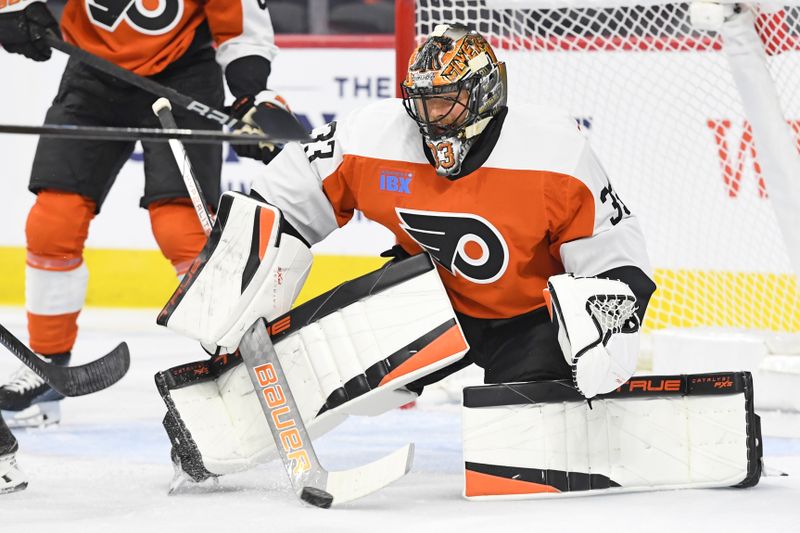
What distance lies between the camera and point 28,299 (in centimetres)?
301

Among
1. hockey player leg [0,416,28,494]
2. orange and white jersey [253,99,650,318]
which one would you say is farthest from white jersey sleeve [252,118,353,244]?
hockey player leg [0,416,28,494]

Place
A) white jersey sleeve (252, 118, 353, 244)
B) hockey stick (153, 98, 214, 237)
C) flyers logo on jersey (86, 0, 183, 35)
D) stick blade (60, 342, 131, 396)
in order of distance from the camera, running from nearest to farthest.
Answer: white jersey sleeve (252, 118, 353, 244)
stick blade (60, 342, 131, 396)
hockey stick (153, 98, 214, 237)
flyers logo on jersey (86, 0, 183, 35)

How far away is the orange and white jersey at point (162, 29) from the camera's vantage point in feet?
9.61

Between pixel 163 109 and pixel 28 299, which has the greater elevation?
pixel 163 109

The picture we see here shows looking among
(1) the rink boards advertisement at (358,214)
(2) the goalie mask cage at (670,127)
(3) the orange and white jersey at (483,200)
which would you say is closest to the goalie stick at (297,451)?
(3) the orange and white jersey at (483,200)

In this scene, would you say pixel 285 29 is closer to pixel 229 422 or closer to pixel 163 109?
pixel 163 109

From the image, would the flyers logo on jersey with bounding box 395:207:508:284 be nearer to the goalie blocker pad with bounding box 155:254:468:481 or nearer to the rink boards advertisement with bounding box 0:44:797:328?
the goalie blocker pad with bounding box 155:254:468:481

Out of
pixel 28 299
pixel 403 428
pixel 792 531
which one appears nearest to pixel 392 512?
pixel 792 531

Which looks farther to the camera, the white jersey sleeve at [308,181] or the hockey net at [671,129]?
the hockey net at [671,129]

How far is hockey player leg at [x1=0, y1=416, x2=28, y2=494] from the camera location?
2193 millimetres

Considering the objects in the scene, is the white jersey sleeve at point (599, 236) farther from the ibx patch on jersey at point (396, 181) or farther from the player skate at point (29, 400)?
the player skate at point (29, 400)

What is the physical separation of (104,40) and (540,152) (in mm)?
1249

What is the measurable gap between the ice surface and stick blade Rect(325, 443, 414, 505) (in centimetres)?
2

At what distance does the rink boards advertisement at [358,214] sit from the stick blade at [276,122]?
98 centimetres
